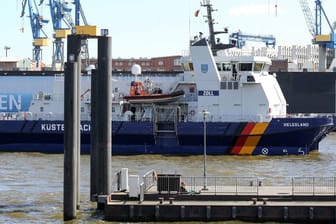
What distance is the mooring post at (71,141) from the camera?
85.4 feet

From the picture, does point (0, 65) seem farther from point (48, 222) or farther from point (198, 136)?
point (48, 222)

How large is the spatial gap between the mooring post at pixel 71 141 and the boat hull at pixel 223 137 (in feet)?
77.0

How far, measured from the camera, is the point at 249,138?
164ft

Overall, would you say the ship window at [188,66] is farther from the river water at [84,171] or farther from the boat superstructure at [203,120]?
the river water at [84,171]

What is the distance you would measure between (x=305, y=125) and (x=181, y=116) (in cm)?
776

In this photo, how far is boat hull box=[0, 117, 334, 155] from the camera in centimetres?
5000

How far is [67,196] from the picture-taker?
85.3ft

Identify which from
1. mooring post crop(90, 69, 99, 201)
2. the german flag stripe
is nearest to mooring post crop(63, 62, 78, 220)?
mooring post crop(90, 69, 99, 201)

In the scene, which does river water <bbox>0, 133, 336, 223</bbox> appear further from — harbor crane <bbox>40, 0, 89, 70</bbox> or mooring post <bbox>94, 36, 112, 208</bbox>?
harbor crane <bbox>40, 0, 89, 70</bbox>

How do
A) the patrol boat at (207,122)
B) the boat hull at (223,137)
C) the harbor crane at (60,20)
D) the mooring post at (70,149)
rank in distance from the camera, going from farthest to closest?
the harbor crane at (60,20), the patrol boat at (207,122), the boat hull at (223,137), the mooring post at (70,149)

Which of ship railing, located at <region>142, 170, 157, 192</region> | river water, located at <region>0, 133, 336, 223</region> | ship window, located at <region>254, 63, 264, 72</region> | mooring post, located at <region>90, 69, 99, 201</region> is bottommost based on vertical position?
river water, located at <region>0, 133, 336, 223</region>

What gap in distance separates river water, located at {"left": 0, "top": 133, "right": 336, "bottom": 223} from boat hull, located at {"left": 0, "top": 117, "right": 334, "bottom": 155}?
1.12 meters

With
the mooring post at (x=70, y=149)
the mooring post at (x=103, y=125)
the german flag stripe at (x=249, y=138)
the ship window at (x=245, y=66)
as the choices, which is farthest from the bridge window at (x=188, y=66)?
the mooring post at (x=70, y=149)

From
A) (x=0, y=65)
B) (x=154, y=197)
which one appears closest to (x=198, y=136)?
(x=154, y=197)
